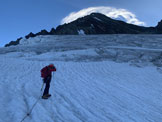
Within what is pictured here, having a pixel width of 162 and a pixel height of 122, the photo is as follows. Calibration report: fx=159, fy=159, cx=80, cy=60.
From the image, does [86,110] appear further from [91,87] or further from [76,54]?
[76,54]

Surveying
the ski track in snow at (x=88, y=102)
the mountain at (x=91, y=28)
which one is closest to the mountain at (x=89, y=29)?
the mountain at (x=91, y=28)

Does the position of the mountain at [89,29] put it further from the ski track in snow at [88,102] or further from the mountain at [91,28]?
the ski track in snow at [88,102]

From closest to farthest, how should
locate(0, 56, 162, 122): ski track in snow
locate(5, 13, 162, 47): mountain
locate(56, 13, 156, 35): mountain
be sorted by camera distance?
locate(0, 56, 162, 122): ski track in snow, locate(5, 13, 162, 47): mountain, locate(56, 13, 156, 35): mountain

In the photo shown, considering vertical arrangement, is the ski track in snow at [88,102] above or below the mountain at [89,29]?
below

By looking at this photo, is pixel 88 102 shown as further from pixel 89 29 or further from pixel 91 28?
pixel 91 28

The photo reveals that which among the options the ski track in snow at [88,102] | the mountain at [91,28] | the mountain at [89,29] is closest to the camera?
the ski track in snow at [88,102]

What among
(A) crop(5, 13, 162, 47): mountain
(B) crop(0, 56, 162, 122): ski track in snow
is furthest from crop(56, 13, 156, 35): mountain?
(B) crop(0, 56, 162, 122): ski track in snow

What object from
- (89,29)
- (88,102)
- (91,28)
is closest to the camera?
(88,102)

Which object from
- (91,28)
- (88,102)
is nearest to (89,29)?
(91,28)

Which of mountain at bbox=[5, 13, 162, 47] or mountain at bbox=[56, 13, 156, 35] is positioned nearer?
mountain at bbox=[5, 13, 162, 47]

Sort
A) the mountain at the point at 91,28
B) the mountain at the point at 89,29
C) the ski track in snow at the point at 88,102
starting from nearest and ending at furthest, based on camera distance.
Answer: the ski track in snow at the point at 88,102 < the mountain at the point at 89,29 < the mountain at the point at 91,28

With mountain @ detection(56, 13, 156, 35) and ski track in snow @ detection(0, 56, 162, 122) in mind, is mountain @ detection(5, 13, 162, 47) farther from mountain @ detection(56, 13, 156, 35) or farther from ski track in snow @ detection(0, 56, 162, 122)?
ski track in snow @ detection(0, 56, 162, 122)

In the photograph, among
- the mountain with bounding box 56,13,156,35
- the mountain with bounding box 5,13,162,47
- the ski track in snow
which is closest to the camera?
the ski track in snow

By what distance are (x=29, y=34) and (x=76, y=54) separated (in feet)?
105
